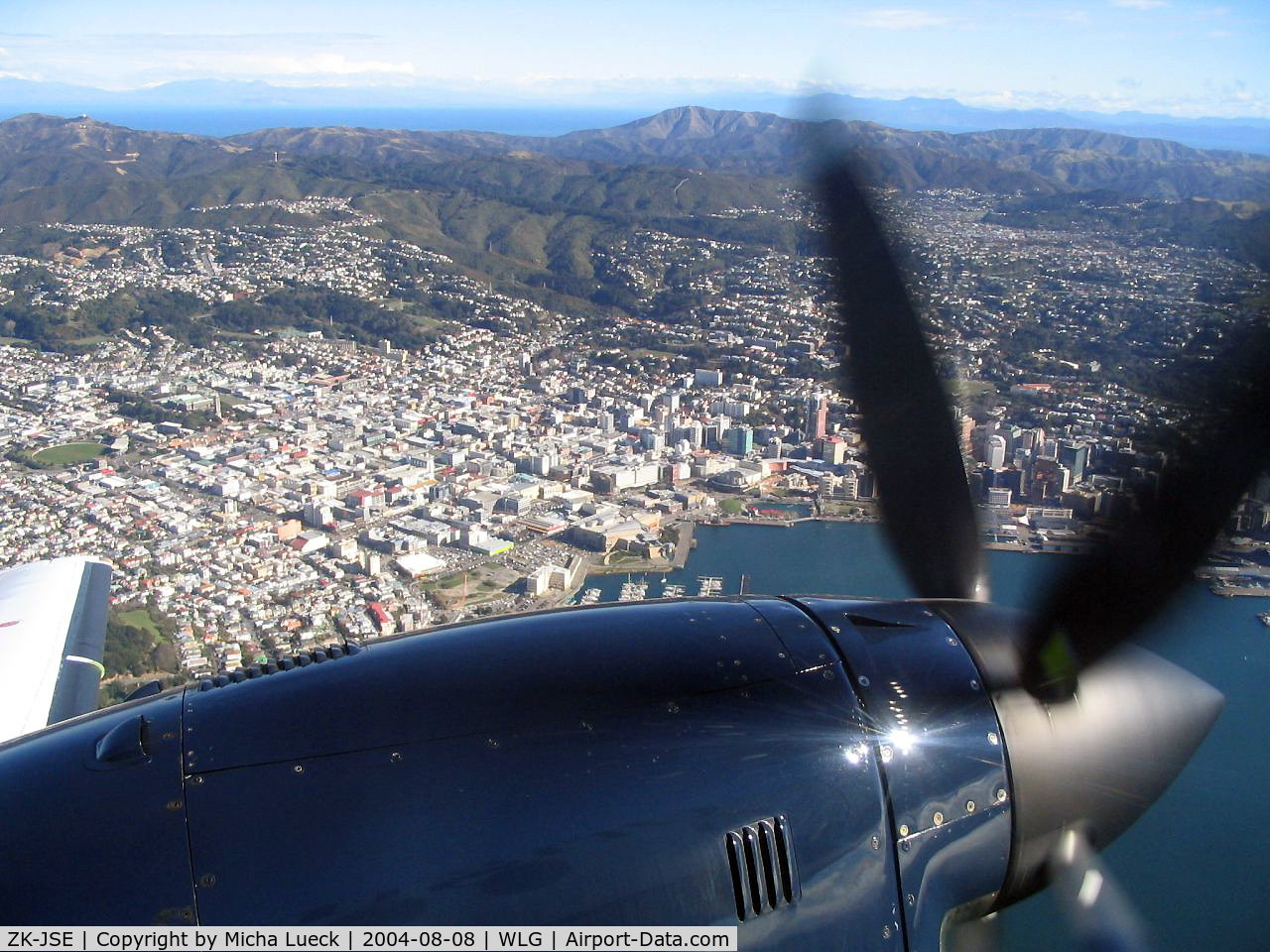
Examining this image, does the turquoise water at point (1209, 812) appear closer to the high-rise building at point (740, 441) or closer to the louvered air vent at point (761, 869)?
the louvered air vent at point (761, 869)

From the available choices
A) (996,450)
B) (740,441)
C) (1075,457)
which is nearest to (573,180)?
(740,441)

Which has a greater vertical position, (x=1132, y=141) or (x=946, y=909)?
(x=1132, y=141)

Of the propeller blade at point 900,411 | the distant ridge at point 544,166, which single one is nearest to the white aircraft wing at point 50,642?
the propeller blade at point 900,411

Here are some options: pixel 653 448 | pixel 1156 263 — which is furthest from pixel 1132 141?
pixel 653 448

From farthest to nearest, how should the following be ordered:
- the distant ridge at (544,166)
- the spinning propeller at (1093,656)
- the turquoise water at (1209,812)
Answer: the distant ridge at (544,166) < the turquoise water at (1209,812) < the spinning propeller at (1093,656)

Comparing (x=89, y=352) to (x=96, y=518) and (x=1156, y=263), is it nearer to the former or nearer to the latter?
(x=96, y=518)

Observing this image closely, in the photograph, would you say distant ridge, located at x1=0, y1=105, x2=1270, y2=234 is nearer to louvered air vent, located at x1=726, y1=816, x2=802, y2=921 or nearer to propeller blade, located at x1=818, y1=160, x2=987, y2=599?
propeller blade, located at x1=818, y1=160, x2=987, y2=599

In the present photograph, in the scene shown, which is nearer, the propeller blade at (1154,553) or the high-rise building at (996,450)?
the propeller blade at (1154,553)
